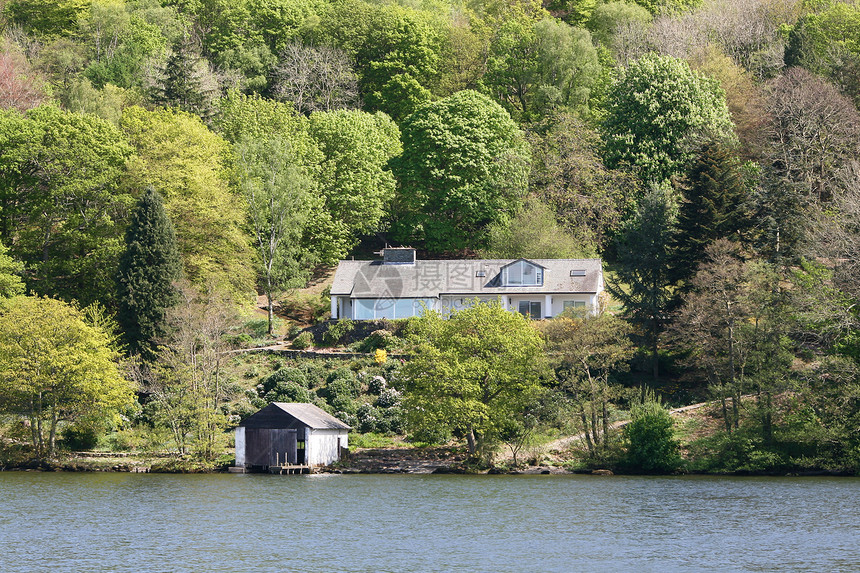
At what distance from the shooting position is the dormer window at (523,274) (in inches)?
3164

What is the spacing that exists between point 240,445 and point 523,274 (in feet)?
87.2

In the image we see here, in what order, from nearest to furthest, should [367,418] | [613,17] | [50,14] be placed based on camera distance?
1. [367,418]
2. [613,17]
3. [50,14]

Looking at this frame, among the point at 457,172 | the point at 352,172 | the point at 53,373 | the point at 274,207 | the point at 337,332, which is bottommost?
the point at 53,373

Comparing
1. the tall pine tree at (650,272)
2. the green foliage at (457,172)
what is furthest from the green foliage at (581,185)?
the tall pine tree at (650,272)

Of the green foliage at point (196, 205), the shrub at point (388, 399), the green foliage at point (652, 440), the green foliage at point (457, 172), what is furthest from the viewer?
the green foliage at point (457, 172)

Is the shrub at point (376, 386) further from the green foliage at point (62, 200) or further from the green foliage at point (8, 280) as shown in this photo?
the green foliage at point (8, 280)

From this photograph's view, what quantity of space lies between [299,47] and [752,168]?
167ft

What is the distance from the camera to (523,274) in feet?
264

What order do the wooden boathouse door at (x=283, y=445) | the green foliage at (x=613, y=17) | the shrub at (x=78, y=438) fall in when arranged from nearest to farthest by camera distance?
the wooden boathouse door at (x=283, y=445) < the shrub at (x=78, y=438) < the green foliage at (x=613, y=17)

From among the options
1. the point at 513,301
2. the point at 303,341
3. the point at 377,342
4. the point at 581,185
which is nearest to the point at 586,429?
the point at 377,342

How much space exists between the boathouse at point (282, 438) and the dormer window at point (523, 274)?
22081mm

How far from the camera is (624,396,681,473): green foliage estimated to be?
5966 centimetres

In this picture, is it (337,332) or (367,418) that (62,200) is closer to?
(337,332)

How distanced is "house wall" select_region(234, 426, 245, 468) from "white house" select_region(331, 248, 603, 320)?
2006 cm
